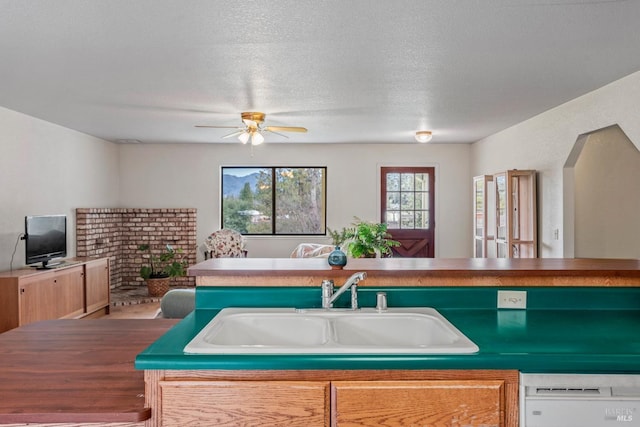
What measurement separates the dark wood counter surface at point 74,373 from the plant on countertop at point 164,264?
475cm

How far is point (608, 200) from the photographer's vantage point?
5047mm

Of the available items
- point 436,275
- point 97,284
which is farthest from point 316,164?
point 436,275

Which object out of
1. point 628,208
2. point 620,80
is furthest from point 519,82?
point 628,208

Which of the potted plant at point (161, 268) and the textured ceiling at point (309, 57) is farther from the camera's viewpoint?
the potted plant at point (161, 268)

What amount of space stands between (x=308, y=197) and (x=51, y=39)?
5075mm

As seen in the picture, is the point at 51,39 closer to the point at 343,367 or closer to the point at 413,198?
the point at 343,367

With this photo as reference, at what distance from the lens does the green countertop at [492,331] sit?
1348 mm

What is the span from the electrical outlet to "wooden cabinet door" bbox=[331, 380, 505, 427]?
2.19ft

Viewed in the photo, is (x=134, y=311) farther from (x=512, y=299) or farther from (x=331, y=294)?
(x=512, y=299)

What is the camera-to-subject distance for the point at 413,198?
757 cm

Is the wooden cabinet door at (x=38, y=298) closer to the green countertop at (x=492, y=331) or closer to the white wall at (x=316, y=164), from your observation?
the white wall at (x=316, y=164)

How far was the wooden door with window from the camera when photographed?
7535 millimetres

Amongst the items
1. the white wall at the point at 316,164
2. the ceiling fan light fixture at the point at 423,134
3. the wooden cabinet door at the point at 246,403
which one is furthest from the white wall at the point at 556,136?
the wooden cabinet door at the point at 246,403

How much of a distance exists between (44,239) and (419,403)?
4.82 m
